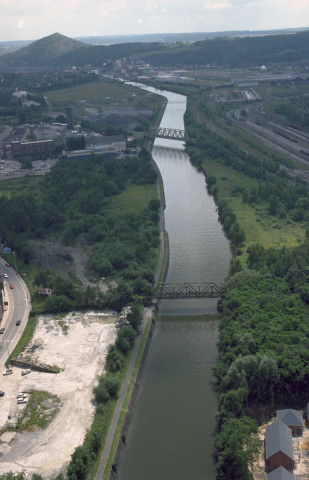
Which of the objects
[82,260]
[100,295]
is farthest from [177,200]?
[100,295]

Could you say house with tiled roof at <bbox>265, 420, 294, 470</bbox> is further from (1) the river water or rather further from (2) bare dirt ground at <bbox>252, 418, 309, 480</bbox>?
(1) the river water

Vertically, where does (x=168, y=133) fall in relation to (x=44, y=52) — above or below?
below

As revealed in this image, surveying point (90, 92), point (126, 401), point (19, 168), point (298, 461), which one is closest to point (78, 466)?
point (126, 401)

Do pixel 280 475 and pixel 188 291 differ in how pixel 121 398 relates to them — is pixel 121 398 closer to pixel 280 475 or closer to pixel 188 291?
pixel 280 475

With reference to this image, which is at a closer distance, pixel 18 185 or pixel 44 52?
pixel 18 185

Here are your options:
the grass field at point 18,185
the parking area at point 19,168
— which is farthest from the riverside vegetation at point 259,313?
the parking area at point 19,168

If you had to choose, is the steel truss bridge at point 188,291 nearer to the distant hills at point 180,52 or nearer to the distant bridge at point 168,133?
the distant bridge at point 168,133
